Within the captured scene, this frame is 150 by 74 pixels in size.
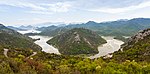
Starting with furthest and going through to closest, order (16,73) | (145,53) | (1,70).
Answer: (145,53), (16,73), (1,70)

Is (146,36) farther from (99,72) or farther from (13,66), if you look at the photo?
(13,66)

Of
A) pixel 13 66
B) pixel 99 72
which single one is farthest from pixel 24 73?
pixel 99 72

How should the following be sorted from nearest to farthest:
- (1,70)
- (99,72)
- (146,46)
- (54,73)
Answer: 1. (1,70)
2. (54,73)
3. (99,72)
4. (146,46)

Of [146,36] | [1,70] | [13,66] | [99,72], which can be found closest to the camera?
[1,70]

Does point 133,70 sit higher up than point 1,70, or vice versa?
point 1,70

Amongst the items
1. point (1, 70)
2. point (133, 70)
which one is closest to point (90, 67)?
point (133, 70)

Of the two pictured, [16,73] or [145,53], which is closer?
[16,73]

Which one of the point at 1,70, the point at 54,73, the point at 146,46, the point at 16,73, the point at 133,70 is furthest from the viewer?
the point at 146,46

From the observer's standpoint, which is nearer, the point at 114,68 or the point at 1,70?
the point at 1,70

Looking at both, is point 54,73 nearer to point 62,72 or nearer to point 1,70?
point 62,72
